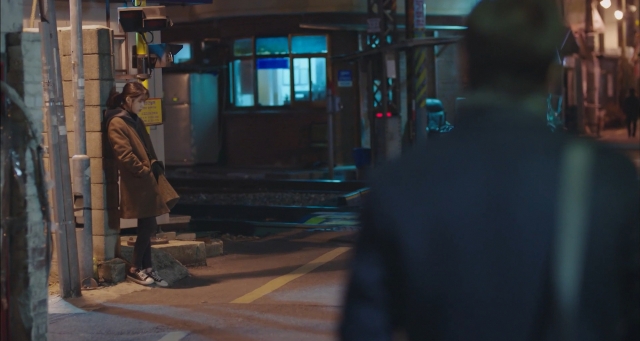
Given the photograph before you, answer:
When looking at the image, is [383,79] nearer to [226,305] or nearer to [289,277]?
[289,277]

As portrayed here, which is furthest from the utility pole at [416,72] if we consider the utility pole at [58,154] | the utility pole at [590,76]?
the utility pole at [590,76]

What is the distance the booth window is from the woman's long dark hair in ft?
53.3

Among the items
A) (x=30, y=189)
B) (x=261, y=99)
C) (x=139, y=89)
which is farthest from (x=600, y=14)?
(x=30, y=189)

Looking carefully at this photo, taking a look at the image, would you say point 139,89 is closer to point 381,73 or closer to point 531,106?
point 531,106

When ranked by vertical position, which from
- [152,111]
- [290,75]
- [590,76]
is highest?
[590,76]

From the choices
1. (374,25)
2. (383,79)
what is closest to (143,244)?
(374,25)

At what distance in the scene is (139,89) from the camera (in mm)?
8758

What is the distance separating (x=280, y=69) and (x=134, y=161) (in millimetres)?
17062

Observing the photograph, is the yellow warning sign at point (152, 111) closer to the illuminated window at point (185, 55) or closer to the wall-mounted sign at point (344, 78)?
the wall-mounted sign at point (344, 78)

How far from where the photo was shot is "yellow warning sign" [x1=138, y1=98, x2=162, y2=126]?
10.8 m

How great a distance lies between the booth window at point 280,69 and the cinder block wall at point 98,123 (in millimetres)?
16108

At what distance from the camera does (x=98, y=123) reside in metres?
8.95

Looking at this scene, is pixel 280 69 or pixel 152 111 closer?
pixel 152 111

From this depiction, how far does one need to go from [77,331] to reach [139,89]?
8.23ft
